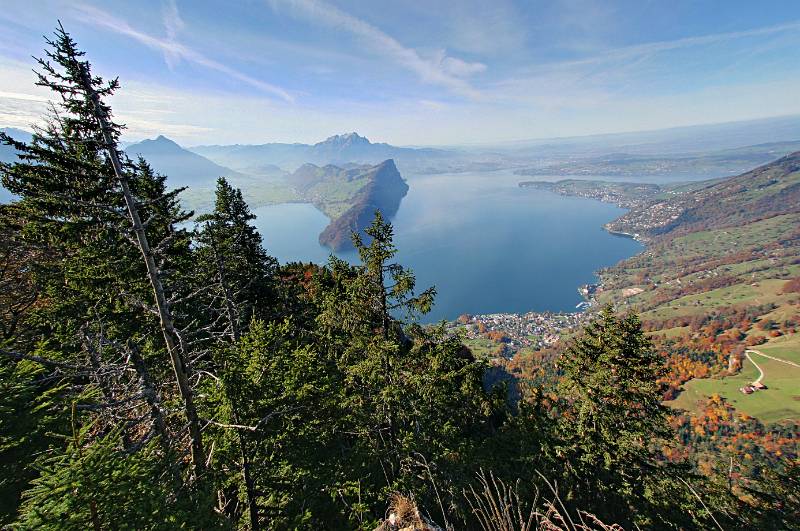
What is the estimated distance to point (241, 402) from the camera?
31.1ft

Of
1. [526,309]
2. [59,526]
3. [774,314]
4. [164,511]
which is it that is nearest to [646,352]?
[164,511]

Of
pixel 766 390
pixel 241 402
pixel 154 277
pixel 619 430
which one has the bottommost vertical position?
pixel 766 390

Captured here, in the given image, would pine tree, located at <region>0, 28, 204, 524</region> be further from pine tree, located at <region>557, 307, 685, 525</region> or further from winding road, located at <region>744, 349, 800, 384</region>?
winding road, located at <region>744, 349, 800, 384</region>

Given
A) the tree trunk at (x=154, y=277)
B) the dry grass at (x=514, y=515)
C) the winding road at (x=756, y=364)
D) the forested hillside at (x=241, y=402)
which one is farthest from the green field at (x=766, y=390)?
the tree trunk at (x=154, y=277)

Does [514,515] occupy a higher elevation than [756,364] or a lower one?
higher

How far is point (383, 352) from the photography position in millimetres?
12914

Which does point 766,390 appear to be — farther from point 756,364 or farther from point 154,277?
point 154,277

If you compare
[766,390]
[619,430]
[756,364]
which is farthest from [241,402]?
[756,364]

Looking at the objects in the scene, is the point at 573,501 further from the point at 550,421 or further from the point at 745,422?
the point at 745,422

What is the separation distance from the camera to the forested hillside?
20.7ft

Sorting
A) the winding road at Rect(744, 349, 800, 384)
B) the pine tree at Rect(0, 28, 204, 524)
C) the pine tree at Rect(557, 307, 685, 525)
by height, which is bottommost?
the winding road at Rect(744, 349, 800, 384)

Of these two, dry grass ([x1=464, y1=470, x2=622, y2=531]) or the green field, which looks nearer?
dry grass ([x1=464, y1=470, x2=622, y2=531])

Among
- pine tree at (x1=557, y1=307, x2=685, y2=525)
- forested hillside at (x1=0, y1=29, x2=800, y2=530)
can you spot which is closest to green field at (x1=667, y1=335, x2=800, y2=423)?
forested hillside at (x1=0, y1=29, x2=800, y2=530)

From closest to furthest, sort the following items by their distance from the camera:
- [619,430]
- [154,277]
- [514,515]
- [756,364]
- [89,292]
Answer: [514,515] < [154,277] < [89,292] < [619,430] < [756,364]
